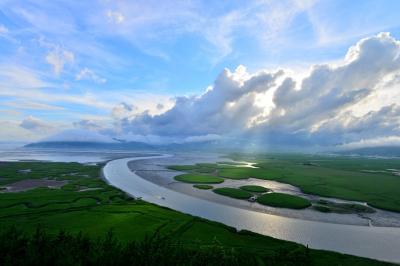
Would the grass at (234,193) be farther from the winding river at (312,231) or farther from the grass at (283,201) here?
the winding river at (312,231)

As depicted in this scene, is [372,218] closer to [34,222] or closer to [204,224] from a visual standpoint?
[204,224]

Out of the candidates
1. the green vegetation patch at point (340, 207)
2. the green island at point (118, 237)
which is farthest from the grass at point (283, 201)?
the green island at point (118, 237)

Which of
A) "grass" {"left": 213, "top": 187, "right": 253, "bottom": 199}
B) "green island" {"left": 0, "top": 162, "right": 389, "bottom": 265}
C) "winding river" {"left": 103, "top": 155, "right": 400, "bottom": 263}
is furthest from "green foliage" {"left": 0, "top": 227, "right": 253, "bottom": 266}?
"grass" {"left": 213, "top": 187, "right": 253, "bottom": 199}

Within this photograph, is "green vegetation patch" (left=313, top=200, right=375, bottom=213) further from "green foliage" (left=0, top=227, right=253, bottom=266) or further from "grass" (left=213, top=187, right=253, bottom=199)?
"green foliage" (left=0, top=227, right=253, bottom=266)

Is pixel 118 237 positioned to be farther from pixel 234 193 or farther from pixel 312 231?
pixel 234 193

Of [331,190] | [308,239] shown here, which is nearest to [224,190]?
[331,190]

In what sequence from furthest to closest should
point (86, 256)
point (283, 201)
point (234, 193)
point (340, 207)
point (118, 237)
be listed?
point (234, 193) → point (283, 201) → point (340, 207) → point (118, 237) → point (86, 256)

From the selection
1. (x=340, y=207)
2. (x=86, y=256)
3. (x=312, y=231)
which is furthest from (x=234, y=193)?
(x=86, y=256)
